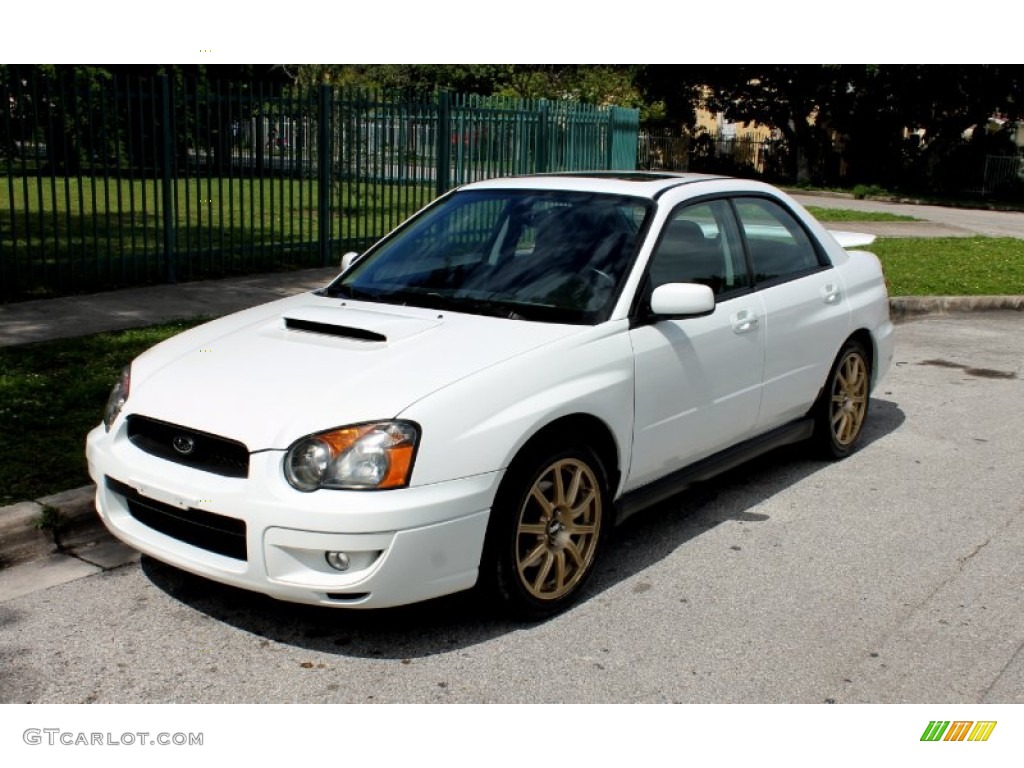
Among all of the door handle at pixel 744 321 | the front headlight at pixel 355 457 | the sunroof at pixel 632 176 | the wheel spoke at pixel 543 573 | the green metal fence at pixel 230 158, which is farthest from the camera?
the green metal fence at pixel 230 158

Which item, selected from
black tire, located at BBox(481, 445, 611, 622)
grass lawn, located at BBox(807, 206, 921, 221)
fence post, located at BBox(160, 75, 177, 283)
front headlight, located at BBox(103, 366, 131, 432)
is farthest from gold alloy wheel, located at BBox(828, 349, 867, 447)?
grass lawn, located at BBox(807, 206, 921, 221)

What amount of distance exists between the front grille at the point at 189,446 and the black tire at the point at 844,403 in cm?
361

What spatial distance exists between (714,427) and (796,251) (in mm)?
1446

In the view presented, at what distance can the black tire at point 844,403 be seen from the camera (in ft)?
20.9

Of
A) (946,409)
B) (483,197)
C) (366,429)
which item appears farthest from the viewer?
(946,409)

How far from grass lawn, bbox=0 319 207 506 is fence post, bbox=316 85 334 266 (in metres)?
4.80

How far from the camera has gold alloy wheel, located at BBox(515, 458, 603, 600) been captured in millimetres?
4227

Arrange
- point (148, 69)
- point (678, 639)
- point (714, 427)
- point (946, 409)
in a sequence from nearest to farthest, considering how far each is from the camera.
Result: point (678, 639) < point (714, 427) < point (946, 409) < point (148, 69)

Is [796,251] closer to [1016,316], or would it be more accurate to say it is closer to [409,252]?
[409,252]

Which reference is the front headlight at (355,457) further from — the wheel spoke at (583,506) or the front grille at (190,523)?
the wheel spoke at (583,506)

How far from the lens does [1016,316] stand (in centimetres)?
1251

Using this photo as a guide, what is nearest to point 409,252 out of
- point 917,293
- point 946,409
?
point 946,409

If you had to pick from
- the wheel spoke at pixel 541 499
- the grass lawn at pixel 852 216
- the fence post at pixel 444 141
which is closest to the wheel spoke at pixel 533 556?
the wheel spoke at pixel 541 499
